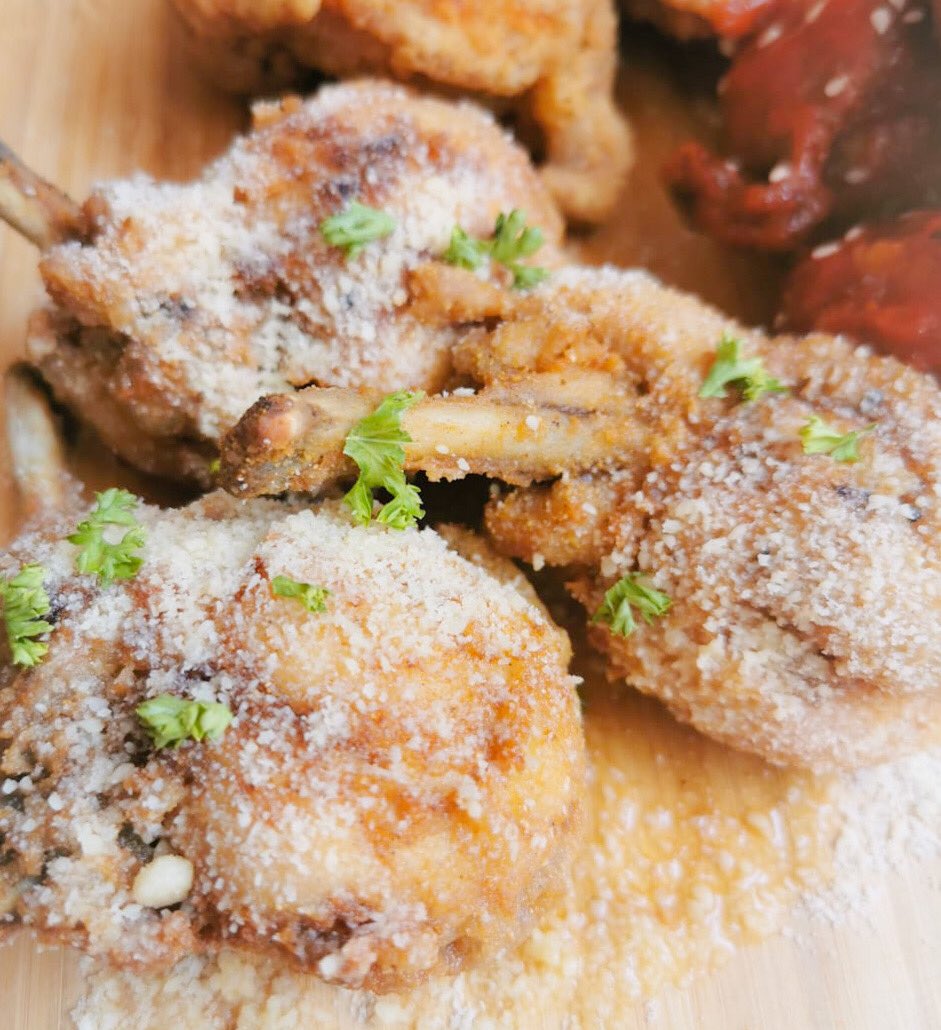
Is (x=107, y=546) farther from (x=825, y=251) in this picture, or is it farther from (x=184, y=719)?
(x=825, y=251)

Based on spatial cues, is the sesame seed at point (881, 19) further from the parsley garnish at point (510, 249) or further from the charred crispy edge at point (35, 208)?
the charred crispy edge at point (35, 208)

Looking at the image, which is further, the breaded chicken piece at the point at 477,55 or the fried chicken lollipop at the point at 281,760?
the breaded chicken piece at the point at 477,55

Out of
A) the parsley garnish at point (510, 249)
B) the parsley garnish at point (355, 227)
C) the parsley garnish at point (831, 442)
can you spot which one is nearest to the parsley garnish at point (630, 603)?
the parsley garnish at point (831, 442)

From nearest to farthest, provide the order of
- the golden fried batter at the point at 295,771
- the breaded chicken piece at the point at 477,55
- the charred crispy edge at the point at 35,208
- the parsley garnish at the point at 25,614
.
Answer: the golden fried batter at the point at 295,771, the parsley garnish at the point at 25,614, the charred crispy edge at the point at 35,208, the breaded chicken piece at the point at 477,55

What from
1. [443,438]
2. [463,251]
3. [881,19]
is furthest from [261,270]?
[881,19]

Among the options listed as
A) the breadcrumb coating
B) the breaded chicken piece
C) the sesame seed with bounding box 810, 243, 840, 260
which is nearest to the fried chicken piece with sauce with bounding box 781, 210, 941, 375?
the sesame seed with bounding box 810, 243, 840, 260

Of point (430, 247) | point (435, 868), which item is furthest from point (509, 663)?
point (430, 247)
